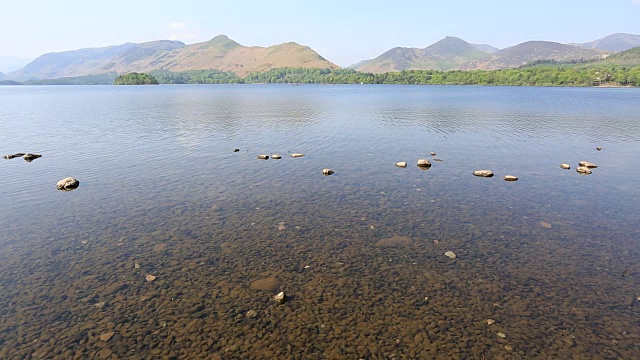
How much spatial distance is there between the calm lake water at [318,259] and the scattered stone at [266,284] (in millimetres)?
100

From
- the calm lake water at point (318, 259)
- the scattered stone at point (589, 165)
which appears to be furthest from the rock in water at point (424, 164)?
the scattered stone at point (589, 165)

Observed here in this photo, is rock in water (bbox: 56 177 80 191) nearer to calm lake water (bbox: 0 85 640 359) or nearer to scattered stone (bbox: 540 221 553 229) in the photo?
calm lake water (bbox: 0 85 640 359)

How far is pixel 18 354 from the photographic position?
601 inches

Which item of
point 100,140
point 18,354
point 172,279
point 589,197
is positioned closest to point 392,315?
point 172,279

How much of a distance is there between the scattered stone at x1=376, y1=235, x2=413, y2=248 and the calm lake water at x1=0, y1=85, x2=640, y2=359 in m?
0.17

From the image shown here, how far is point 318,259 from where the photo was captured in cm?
2330

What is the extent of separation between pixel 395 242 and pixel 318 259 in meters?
6.05

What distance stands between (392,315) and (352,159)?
3482cm

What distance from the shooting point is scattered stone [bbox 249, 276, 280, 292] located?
65.9 ft

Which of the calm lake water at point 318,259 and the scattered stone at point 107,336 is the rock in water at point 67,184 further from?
the scattered stone at point 107,336

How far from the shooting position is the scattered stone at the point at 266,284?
20078 millimetres

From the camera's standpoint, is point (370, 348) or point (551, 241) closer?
point (370, 348)

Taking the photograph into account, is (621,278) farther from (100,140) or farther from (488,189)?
(100,140)

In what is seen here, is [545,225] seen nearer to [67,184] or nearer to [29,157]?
[67,184]
